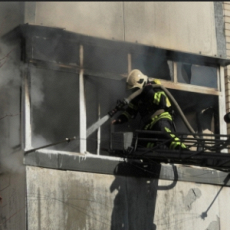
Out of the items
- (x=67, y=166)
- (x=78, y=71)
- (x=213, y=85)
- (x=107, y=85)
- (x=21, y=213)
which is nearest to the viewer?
(x=21, y=213)

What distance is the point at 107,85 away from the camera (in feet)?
28.3

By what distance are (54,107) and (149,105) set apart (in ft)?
4.90

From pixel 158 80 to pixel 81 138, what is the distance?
1.61 meters

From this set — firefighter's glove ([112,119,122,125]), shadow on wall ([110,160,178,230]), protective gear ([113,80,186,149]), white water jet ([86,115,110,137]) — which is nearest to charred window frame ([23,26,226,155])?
white water jet ([86,115,110,137])

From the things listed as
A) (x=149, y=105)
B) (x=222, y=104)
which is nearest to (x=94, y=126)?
(x=149, y=105)

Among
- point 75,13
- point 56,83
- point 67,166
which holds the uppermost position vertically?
point 75,13

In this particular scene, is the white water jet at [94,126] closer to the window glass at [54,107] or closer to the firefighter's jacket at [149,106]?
the window glass at [54,107]

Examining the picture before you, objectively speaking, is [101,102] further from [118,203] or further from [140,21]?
[118,203]

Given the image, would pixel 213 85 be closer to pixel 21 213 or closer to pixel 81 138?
pixel 81 138

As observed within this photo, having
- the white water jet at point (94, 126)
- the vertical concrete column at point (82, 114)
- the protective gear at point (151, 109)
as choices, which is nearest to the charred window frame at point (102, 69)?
the vertical concrete column at point (82, 114)

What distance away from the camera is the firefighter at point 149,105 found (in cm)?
818

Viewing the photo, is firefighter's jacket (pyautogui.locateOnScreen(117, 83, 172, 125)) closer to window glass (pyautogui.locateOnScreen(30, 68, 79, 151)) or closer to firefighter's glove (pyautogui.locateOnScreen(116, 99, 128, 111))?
firefighter's glove (pyautogui.locateOnScreen(116, 99, 128, 111))

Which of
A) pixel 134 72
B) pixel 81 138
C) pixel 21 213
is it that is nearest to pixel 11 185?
pixel 21 213

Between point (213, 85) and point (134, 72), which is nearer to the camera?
A: point (134, 72)
